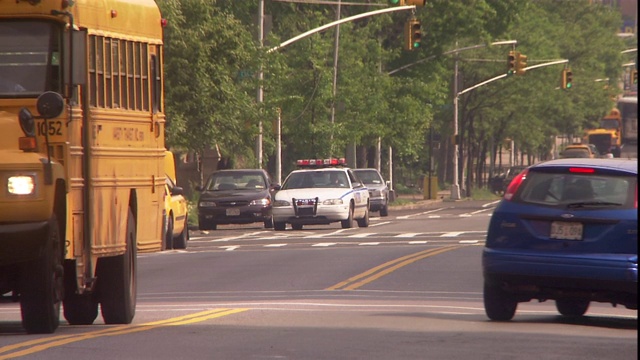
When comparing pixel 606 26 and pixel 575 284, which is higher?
pixel 606 26

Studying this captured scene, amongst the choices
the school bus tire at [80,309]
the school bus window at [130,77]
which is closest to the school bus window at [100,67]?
the school bus window at [130,77]

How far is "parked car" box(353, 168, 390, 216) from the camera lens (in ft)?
175

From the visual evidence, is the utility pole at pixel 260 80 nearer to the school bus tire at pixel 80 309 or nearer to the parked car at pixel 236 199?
the parked car at pixel 236 199

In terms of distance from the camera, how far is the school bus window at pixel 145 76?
16188mm

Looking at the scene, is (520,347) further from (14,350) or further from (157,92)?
(157,92)

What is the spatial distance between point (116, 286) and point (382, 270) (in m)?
10.4

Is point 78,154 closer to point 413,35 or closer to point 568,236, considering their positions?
point 568,236

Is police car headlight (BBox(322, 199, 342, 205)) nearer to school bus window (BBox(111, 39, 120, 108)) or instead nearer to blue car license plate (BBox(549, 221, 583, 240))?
school bus window (BBox(111, 39, 120, 108))

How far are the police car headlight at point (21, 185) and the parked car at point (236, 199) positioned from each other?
28.5 m

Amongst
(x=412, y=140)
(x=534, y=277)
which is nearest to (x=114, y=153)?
(x=534, y=277)

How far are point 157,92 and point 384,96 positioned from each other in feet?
154

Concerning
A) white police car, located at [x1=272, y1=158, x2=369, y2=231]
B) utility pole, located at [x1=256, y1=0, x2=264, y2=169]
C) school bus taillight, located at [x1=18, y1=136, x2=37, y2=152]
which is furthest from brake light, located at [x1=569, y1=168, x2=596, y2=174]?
utility pole, located at [x1=256, y1=0, x2=264, y2=169]

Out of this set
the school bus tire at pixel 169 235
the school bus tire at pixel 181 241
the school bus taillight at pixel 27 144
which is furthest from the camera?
the school bus tire at pixel 181 241

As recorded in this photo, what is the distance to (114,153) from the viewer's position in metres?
15.1
